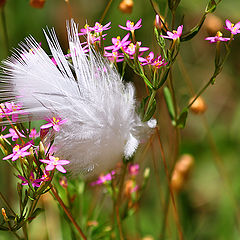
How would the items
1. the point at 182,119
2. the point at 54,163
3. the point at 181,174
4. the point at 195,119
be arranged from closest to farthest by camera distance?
the point at 54,163, the point at 182,119, the point at 181,174, the point at 195,119

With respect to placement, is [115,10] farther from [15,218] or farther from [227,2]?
[15,218]

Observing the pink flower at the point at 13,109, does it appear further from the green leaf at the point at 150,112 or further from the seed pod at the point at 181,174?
the seed pod at the point at 181,174

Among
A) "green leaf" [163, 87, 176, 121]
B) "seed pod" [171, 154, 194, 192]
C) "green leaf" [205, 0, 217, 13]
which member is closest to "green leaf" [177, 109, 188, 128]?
"green leaf" [163, 87, 176, 121]

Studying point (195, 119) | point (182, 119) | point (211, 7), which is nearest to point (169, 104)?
point (182, 119)

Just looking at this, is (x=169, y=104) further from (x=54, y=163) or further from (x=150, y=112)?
(x=54, y=163)

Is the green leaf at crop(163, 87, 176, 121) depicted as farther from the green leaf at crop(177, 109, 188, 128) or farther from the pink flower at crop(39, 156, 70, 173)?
the pink flower at crop(39, 156, 70, 173)
